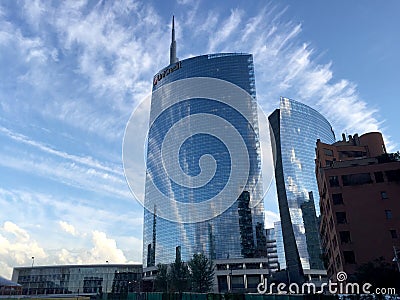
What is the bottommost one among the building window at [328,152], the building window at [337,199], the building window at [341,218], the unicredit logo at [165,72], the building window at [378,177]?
the building window at [341,218]

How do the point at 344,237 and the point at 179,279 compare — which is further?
the point at 179,279

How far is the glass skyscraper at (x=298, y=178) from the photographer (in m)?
132

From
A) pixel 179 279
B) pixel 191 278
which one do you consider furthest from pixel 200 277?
pixel 179 279

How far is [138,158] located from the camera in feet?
69.6

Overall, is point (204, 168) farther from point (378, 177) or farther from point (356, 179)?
point (378, 177)

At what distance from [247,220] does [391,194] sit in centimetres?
7358

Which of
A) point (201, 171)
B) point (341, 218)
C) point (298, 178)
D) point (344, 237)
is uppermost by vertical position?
point (298, 178)

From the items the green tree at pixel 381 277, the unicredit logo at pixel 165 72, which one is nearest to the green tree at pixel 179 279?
the green tree at pixel 381 277

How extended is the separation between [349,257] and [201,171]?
239 feet

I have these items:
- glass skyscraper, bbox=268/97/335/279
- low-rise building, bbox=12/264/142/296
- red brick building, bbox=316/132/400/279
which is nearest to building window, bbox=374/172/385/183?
red brick building, bbox=316/132/400/279

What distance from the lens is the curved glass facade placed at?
113 meters

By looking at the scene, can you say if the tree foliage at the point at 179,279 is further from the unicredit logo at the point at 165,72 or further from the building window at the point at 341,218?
the unicredit logo at the point at 165,72

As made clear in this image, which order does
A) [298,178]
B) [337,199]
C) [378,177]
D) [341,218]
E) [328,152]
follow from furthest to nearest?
[298,178]
[328,152]
[337,199]
[341,218]
[378,177]

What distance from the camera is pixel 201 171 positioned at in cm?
11569
